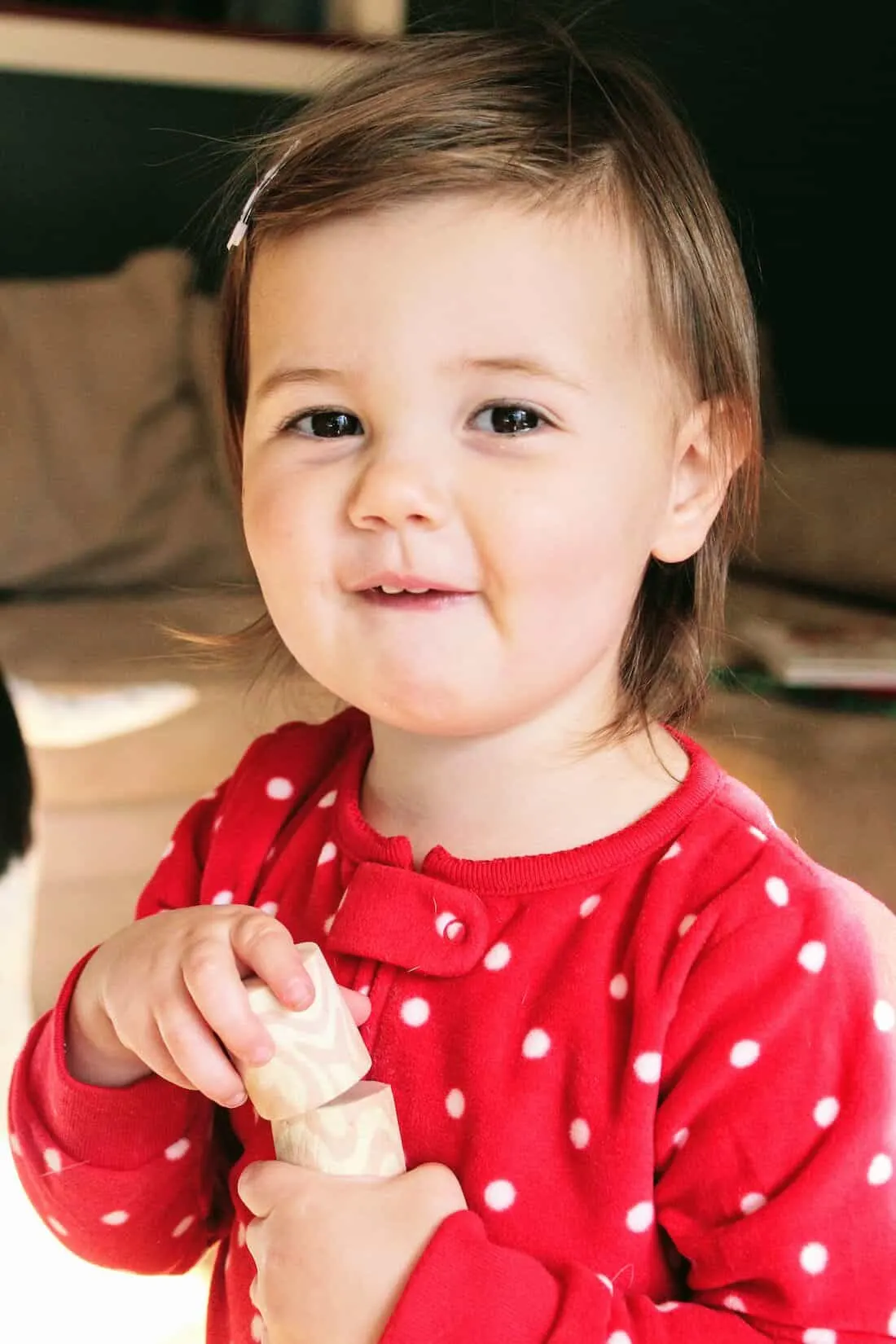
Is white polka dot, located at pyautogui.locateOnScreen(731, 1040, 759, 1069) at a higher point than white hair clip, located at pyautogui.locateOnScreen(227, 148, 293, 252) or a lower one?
lower

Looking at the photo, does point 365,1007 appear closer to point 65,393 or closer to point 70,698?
point 70,698

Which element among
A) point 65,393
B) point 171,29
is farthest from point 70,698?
point 171,29

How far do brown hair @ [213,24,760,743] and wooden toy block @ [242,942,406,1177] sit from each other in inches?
6.8

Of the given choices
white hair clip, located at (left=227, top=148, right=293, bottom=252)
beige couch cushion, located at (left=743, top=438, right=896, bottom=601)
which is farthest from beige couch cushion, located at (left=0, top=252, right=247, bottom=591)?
white hair clip, located at (left=227, top=148, right=293, bottom=252)

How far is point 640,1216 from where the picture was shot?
468 millimetres

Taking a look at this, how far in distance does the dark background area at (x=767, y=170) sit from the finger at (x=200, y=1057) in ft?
3.94

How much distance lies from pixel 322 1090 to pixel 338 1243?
0.18 ft

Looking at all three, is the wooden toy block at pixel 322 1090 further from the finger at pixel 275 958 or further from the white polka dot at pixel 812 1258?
the white polka dot at pixel 812 1258

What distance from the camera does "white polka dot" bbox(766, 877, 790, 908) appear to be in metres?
0.48

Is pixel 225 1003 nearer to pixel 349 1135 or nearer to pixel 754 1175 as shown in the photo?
pixel 349 1135

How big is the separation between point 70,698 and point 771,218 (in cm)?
110

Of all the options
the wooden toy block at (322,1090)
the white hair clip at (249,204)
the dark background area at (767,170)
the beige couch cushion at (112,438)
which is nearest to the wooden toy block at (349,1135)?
the wooden toy block at (322,1090)

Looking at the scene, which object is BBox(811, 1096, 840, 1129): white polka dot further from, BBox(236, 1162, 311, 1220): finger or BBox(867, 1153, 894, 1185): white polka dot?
BBox(236, 1162, 311, 1220): finger

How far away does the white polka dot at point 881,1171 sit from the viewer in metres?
0.45
